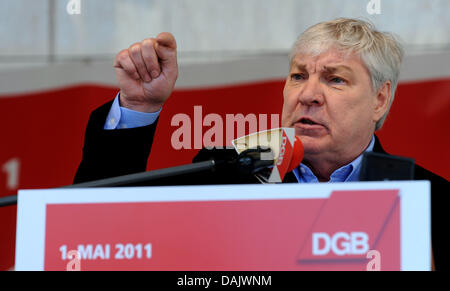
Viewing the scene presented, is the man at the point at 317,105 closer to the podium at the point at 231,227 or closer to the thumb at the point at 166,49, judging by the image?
the thumb at the point at 166,49

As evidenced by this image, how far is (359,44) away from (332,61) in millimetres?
99

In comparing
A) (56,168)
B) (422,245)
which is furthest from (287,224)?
(56,168)

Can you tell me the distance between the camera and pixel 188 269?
0.82m

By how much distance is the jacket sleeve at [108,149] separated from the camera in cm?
150

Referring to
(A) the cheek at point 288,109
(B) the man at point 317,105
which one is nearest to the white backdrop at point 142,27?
(B) the man at point 317,105

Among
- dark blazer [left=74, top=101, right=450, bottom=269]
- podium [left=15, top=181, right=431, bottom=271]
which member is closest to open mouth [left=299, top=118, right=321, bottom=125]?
dark blazer [left=74, top=101, right=450, bottom=269]

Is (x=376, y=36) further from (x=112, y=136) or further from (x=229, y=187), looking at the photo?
(x=229, y=187)

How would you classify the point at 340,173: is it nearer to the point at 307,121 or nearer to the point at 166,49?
the point at 307,121

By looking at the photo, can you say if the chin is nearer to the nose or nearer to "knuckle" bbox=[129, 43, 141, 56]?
the nose

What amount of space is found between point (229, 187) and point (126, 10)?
6.31 feet

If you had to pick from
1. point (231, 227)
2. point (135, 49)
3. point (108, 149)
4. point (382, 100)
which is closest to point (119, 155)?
point (108, 149)

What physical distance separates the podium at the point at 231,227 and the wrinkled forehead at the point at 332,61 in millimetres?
941

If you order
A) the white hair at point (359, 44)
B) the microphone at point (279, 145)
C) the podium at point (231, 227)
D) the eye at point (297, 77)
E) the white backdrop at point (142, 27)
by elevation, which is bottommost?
the podium at point (231, 227)

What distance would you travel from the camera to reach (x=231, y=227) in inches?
32.3
